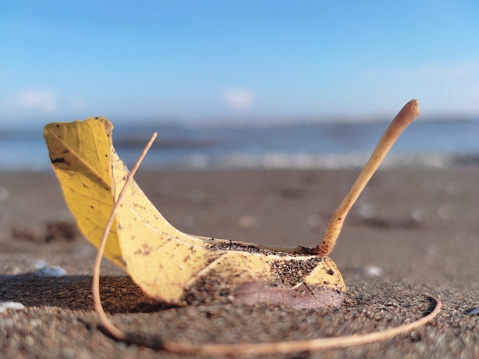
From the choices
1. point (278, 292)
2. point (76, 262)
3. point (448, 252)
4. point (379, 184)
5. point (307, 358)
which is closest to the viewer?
point (307, 358)

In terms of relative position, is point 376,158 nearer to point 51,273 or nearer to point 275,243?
point 51,273

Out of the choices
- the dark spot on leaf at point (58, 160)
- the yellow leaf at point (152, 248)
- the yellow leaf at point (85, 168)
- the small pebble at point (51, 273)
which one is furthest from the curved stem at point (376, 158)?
the small pebble at point (51, 273)

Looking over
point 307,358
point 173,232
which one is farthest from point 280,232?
point 307,358

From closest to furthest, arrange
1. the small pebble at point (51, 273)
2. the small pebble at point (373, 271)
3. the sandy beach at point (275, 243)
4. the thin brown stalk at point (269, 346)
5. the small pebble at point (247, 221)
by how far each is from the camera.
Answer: the thin brown stalk at point (269, 346), the sandy beach at point (275, 243), the small pebble at point (51, 273), the small pebble at point (373, 271), the small pebble at point (247, 221)

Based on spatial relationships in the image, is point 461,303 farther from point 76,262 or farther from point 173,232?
point 76,262

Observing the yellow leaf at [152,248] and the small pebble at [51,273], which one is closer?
the yellow leaf at [152,248]

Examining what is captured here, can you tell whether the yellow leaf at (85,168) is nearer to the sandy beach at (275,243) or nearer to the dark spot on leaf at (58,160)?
the dark spot on leaf at (58,160)

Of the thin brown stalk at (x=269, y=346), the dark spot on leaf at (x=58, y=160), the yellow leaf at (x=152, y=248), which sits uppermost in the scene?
the dark spot on leaf at (x=58, y=160)
